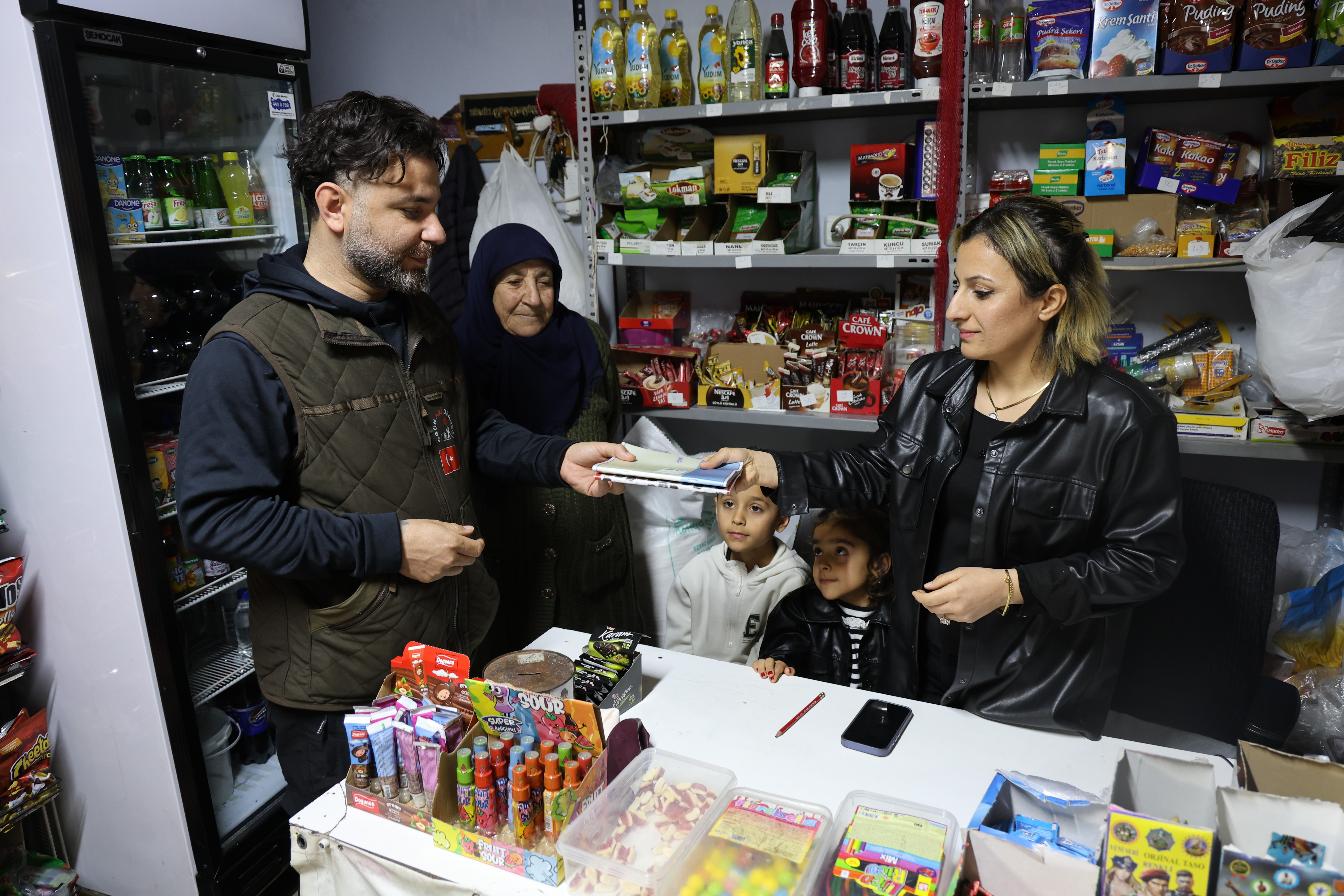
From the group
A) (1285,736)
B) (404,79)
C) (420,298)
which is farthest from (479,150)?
(1285,736)

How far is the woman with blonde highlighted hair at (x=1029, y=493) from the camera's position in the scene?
1678mm

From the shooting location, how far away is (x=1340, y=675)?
238 cm

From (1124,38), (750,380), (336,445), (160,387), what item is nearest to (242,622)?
(160,387)

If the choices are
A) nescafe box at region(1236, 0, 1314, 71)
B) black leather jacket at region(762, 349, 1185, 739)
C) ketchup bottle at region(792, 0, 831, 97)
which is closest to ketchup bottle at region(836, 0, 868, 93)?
ketchup bottle at region(792, 0, 831, 97)

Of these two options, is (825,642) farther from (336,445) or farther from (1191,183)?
(1191,183)

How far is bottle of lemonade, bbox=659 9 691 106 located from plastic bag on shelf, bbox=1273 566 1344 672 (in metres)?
2.44

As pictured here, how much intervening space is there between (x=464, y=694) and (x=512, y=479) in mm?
720

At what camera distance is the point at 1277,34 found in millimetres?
2285

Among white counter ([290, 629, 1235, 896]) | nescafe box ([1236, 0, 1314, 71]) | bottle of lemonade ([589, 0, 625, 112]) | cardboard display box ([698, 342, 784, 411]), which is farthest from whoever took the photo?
cardboard display box ([698, 342, 784, 411])

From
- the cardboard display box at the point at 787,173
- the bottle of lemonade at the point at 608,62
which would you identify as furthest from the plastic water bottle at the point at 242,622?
the cardboard display box at the point at 787,173

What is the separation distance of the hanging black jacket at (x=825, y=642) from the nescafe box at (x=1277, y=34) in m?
1.78

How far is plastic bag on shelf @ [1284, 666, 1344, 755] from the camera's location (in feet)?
7.59

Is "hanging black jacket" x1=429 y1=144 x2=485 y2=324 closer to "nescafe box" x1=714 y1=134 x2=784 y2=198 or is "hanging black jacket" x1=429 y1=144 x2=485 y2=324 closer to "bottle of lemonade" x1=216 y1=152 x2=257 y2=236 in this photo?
"bottle of lemonade" x1=216 y1=152 x2=257 y2=236

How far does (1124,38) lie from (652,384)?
1.80m
